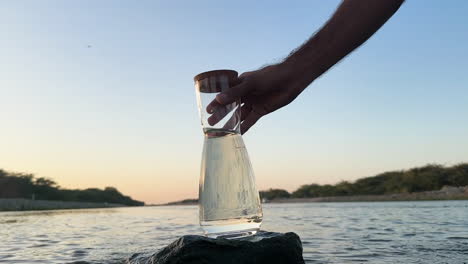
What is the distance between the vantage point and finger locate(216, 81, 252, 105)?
1750mm

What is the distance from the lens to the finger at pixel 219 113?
6.12ft

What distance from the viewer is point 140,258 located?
7.77 feet

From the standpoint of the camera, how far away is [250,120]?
2.21 m

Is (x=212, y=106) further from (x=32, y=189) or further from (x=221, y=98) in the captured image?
(x=32, y=189)

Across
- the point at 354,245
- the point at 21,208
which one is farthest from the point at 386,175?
the point at 354,245

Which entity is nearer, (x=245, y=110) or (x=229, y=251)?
(x=229, y=251)

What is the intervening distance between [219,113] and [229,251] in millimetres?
681

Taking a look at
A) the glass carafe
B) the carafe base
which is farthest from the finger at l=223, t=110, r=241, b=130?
the carafe base

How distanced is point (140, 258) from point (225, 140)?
1044 millimetres

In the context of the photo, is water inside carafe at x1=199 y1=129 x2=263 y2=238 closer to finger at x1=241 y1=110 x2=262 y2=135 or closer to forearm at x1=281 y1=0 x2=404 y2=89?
finger at x1=241 y1=110 x2=262 y2=135

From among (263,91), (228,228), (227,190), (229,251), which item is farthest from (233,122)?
(229,251)

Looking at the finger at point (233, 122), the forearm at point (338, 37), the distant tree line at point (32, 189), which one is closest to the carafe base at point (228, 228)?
the finger at point (233, 122)

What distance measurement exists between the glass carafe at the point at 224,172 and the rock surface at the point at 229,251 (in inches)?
2.2

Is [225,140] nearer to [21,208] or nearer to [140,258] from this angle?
[140,258]
